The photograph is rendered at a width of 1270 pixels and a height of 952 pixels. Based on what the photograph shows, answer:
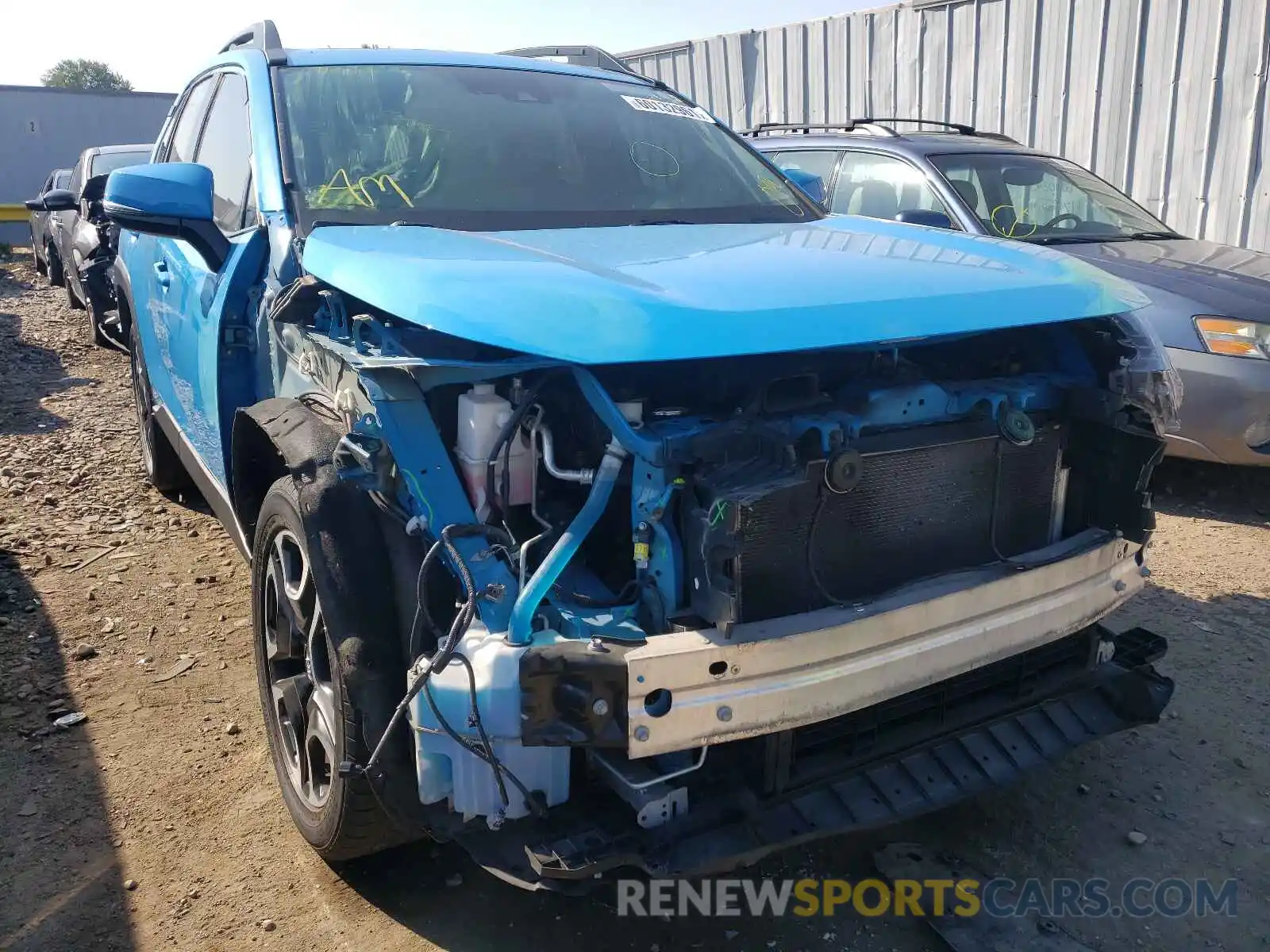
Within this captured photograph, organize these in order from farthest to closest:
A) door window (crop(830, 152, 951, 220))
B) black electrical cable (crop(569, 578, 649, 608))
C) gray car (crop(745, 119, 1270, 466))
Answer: door window (crop(830, 152, 951, 220))
gray car (crop(745, 119, 1270, 466))
black electrical cable (crop(569, 578, 649, 608))

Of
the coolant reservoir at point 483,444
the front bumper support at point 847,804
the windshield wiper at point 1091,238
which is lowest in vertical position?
the front bumper support at point 847,804

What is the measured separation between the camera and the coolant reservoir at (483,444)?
7.00ft

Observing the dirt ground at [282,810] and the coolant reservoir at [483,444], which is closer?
the coolant reservoir at [483,444]

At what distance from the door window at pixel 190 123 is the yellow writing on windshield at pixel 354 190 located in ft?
4.62

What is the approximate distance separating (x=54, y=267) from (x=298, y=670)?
1280 cm

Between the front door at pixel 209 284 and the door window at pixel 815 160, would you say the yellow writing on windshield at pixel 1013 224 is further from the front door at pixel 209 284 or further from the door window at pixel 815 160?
the front door at pixel 209 284

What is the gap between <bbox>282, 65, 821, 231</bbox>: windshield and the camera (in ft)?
9.50

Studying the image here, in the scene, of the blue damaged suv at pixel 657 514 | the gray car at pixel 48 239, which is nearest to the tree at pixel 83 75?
the gray car at pixel 48 239

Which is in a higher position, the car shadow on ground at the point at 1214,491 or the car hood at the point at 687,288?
the car hood at the point at 687,288

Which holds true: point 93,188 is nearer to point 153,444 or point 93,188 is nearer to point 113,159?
point 153,444

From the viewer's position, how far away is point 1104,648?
107 inches

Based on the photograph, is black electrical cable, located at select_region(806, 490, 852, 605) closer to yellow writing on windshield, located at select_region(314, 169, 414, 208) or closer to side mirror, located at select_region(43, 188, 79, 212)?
yellow writing on windshield, located at select_region(314, 169, 414, 208)

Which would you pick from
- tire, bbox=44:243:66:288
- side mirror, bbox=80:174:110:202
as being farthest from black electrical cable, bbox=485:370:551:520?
tire, bbox=44:243:66:288

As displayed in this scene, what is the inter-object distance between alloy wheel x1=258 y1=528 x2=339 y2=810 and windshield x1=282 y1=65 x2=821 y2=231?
0.94 m
